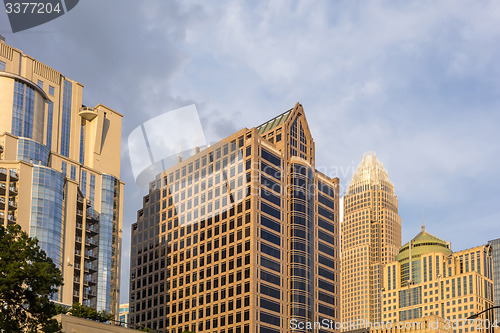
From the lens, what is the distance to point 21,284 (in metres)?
63.5

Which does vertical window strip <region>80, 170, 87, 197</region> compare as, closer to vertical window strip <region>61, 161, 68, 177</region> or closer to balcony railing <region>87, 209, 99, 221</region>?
balcony railing <region>87, 209, 99, 221</region>

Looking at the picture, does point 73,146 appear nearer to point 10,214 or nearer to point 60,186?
point 60,186

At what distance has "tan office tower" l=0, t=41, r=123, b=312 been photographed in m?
167

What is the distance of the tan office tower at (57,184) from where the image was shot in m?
167

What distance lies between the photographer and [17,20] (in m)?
164

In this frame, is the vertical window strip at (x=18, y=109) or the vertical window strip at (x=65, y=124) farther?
the vertical window strip at (x=65, y=124)

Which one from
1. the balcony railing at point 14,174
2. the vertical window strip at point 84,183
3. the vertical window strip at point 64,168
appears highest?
the vertical window strip at point 64,168

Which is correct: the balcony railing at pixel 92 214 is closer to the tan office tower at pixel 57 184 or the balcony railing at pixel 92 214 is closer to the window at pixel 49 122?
the tan office tower at pixel 57 184

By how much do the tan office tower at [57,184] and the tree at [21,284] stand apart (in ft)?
329

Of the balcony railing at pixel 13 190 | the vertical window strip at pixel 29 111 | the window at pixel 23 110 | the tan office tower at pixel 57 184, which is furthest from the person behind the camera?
the vertical window strip at pixel 29 111

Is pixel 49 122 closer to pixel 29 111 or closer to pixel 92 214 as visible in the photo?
pixel 29 111

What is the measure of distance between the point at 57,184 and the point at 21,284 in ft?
368

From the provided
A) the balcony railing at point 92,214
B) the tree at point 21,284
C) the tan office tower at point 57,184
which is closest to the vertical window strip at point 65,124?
the tan office tower at point 57,184

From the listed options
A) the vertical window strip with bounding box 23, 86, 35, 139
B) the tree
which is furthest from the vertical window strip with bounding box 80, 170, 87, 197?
the tree
